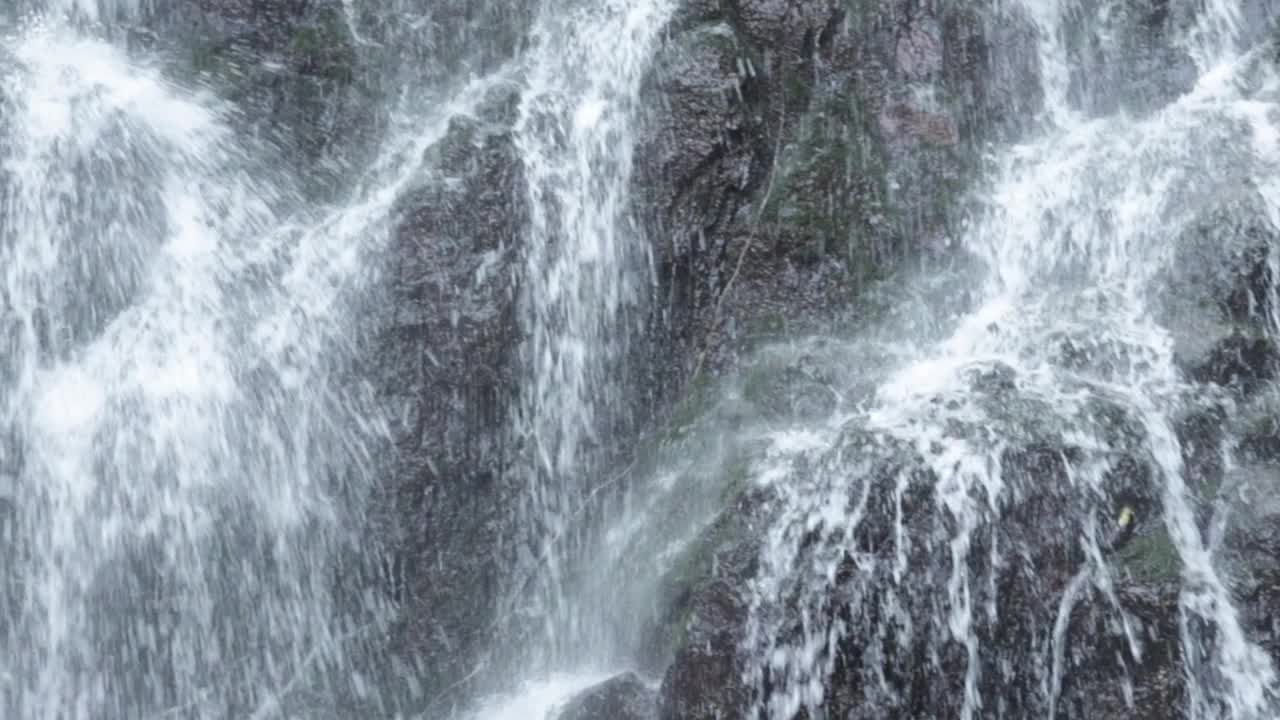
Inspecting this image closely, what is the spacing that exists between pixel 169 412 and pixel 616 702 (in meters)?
3.20

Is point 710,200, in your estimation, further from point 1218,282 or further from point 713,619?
point 1218,282

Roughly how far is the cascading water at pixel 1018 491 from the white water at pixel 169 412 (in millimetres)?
2865

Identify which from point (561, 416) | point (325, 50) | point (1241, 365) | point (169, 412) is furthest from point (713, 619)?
point (325, 50)

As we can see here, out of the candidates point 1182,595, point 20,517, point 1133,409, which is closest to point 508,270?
point 20,517

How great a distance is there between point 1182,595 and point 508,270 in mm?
4371

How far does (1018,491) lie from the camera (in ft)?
20.8

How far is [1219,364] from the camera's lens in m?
6.84

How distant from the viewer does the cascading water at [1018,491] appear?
6.13 m

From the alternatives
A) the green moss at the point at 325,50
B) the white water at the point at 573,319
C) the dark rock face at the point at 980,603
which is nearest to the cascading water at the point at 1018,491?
the dark rock face at the point at 980,603

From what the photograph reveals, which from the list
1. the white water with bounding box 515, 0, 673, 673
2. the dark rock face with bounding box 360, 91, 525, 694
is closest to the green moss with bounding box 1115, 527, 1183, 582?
the white water with bounding box 515, 0, 673, 673

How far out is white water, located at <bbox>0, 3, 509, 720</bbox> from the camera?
705 cm

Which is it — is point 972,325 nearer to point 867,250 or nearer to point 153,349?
point 867,250

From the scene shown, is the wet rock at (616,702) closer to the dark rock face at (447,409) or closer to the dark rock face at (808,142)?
the dark rock face at (447,409)

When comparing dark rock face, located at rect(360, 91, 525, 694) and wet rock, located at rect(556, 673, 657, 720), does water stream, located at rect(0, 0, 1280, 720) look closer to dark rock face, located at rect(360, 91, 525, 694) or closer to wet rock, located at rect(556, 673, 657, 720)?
dark rock face, located at rect(360, 91, 525, 694)
